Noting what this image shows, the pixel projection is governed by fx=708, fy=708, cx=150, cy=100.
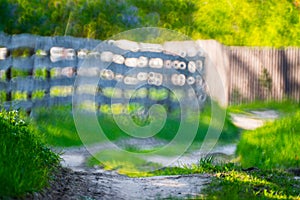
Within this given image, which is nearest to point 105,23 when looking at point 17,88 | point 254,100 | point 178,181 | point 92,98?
point 254,100

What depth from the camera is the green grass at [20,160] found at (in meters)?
5.46

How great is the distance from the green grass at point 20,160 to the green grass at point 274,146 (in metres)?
3.84

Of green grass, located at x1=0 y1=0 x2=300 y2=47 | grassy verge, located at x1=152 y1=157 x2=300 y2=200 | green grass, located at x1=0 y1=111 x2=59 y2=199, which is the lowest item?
grassy verge, located at x1=152 y1=157 x2=300 y2=200

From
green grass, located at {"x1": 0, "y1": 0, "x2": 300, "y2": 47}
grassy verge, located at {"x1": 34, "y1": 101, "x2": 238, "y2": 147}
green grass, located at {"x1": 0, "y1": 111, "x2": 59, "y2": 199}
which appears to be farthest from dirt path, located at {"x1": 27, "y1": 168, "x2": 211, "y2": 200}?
green grass, located at {"x1": 0, "y1": 0, "x2": 300, "y2": 47}

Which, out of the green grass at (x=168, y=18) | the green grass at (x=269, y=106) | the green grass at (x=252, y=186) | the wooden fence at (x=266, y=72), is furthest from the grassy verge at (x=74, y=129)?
the wooden fence at (x=266, y=72)

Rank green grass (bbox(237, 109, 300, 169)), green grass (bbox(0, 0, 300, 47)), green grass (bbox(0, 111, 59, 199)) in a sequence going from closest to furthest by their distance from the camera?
green grass (bbox(0, 111, 59, 199)), green grass (bbox(237, 109, 300, 169)), green grass (bbox(0, 0, 300, 47))

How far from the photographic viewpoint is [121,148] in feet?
40.0

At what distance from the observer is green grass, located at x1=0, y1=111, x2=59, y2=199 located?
5.46 metres

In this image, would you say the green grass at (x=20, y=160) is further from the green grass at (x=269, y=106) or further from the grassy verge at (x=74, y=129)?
the green grass at (x=269, y=106)

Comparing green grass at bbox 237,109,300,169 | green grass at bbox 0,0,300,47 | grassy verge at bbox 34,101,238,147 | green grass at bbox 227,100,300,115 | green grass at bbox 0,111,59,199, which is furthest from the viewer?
green grass at bbox 227,100,300,115

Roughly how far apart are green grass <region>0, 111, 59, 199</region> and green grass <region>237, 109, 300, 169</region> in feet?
12.6

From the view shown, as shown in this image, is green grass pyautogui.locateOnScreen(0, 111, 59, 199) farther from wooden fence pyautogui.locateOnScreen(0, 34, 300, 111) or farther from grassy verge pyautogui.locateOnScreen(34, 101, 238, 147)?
wooden fence pyautogui.locateOnScreen(0, 34, 300, 111)

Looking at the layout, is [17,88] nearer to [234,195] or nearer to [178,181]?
[178,181]

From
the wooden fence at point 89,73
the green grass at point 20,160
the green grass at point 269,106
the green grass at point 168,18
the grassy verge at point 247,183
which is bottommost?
the green grass at point 269,106
